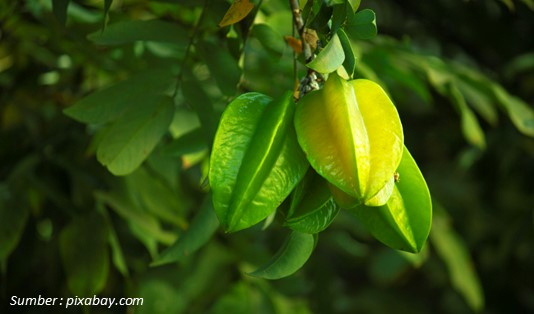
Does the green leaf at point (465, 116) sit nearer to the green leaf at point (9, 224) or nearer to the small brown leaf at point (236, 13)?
the small brown leaf at point (236, 13)

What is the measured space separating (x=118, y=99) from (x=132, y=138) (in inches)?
3.2

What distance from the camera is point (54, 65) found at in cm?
138

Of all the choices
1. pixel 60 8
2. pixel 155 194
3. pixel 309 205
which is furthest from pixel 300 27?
pixel 155 194

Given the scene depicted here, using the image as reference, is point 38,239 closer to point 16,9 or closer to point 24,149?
point 24,149

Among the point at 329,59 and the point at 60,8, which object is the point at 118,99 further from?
the point at 329,59

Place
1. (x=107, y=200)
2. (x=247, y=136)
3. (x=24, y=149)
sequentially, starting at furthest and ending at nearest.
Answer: (x=24, y=149)
(x=107, y=200)
(x=247, y=136)

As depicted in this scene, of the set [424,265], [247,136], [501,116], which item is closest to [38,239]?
[247,136]

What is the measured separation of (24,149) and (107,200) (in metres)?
0.26

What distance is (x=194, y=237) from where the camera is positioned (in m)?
0.81

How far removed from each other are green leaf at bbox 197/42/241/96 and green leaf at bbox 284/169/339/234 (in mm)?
217

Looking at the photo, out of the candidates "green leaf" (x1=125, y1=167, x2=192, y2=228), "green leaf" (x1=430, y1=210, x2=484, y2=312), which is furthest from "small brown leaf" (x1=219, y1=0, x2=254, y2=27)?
"green leaf" (x1=430, y1=210, x2=484, y2=312)

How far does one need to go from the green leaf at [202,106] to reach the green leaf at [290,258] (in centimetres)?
22

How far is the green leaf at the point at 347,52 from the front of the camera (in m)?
0.60

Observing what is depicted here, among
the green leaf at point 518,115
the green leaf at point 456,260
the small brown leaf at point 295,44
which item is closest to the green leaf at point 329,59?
the small brown leaf at point 295,44
